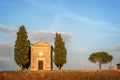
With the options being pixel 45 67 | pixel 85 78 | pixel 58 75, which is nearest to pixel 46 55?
pixel 45 67

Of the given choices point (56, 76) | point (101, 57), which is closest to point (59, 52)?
point (56, 76)

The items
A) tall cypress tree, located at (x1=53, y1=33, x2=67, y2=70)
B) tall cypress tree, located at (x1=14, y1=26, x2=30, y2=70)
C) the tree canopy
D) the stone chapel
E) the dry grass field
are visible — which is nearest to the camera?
the dry grass field

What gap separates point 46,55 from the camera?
57719 mm

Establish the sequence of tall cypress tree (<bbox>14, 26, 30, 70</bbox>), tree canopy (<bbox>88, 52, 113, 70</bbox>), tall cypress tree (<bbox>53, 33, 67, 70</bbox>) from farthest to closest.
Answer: tree canopy (<bbox>88, 52, 113, 70</bbox>)
tall cypress tree (<bbox>53, 33, 67, 70</bbox>)
tall cypress tree (<bbox>14, 26, 30, 70</bbox>)

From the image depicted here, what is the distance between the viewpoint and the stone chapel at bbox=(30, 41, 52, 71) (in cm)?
5716

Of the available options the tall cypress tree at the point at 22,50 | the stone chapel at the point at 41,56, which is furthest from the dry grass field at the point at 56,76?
the stone chapel at the point at 41,56

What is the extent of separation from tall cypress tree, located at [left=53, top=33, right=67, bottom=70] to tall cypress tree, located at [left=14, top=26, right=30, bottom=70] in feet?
20.3

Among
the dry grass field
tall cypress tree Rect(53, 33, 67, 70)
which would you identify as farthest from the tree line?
the dry grass field

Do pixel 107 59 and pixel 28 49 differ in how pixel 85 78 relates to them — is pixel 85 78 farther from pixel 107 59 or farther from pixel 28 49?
pixel 107 59

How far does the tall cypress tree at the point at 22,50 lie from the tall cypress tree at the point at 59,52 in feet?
20.3

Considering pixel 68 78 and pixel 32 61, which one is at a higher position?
pixel 32 61

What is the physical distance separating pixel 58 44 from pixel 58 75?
55.7ft

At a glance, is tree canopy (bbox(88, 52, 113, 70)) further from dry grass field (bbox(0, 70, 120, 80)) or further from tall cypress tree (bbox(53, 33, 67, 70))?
dry grass field (bbox(0, 70, 120, 80))

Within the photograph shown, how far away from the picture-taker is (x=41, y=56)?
57562 millimetres
